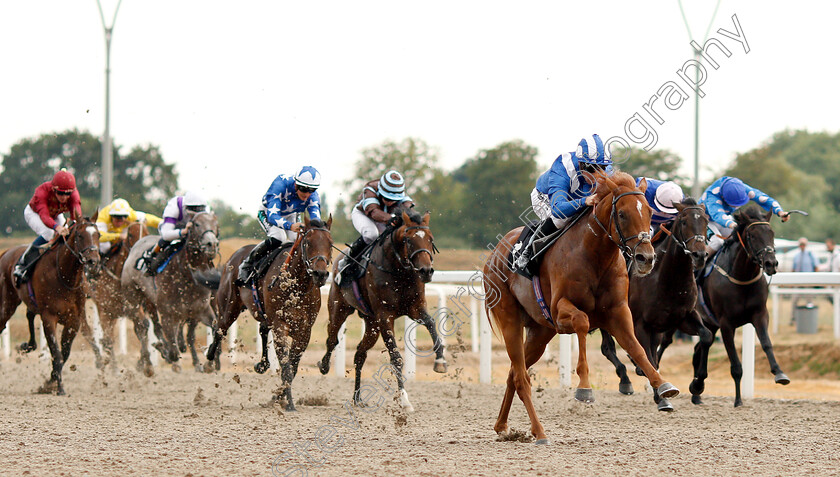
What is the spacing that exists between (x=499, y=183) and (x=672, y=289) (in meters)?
27.8

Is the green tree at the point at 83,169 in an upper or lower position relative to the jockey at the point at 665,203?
upper

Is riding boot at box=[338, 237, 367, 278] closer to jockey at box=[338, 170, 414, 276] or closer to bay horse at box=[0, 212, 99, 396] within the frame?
jockey at box=[338, 170, 414, 276]

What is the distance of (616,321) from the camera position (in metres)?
5.72

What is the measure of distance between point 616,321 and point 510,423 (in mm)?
2230

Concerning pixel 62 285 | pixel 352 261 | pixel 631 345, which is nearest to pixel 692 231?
pixel 631 345

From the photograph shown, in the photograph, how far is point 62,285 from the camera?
10.3 metres

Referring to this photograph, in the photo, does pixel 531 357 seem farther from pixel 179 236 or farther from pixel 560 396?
pixel 179 236

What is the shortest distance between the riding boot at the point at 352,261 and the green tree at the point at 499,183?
21.9 meters

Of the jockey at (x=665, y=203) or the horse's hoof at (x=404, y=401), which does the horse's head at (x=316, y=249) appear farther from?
the jockey at (x=665, y=203)

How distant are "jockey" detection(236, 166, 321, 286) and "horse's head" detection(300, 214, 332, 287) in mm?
248

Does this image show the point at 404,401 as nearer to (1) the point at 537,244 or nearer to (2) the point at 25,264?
(1) the point at 537,244

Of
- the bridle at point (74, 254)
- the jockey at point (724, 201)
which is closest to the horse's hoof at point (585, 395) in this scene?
the jockey at point (724, 201)

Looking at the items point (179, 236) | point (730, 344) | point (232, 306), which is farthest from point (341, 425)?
point (179, 236)

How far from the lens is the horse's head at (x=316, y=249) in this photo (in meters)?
8.19
